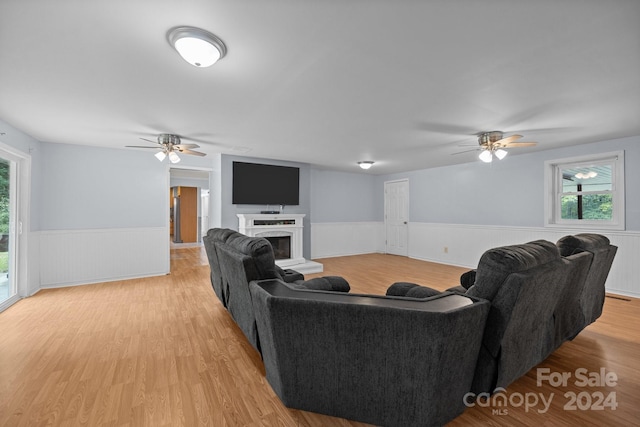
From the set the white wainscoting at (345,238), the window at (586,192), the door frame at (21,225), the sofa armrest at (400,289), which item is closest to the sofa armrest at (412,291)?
the sofa armrest at (400,289)

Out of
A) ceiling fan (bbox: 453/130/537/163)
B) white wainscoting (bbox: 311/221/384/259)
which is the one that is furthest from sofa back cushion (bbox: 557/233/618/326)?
white wainscoting (bbox: 311/221/384/259)

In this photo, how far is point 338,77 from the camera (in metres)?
2.24

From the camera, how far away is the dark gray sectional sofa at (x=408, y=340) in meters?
1.39

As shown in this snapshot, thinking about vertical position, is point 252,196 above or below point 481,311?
above

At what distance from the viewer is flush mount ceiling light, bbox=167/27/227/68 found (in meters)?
1.60

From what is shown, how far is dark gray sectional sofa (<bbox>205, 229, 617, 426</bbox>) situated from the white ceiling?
4.35 ft

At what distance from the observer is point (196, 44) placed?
165 centimetres

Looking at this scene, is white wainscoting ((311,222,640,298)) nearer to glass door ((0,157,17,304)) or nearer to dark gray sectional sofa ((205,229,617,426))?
dark gray sectional sofa ((205,229,617,426))

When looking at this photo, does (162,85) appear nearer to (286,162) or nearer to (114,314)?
(114,314)

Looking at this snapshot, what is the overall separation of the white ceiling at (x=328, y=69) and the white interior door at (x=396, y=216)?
384cm

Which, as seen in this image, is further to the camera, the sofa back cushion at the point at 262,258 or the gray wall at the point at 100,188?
the gray wall at the point at 100,188

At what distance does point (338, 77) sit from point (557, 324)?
262cm

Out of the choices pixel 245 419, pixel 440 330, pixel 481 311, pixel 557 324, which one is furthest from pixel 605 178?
pixel 245 419

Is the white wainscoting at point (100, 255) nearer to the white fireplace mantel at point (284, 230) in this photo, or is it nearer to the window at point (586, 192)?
the white fireplace mantel at point (284, 230)
